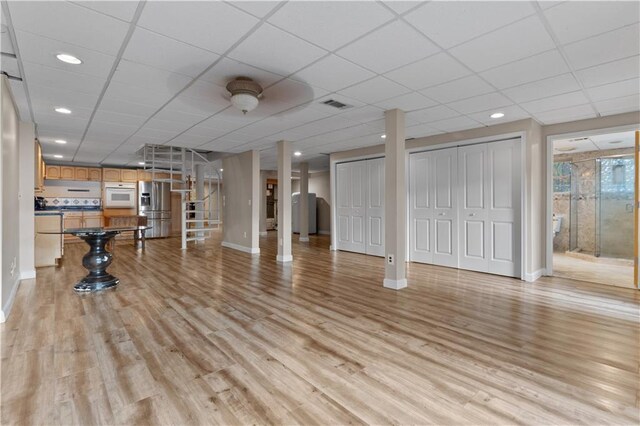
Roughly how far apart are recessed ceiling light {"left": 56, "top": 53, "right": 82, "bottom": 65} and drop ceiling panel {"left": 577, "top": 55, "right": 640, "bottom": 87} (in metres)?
4.46

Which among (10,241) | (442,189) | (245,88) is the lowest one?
(10,241)

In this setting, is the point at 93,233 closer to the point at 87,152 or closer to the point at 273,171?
the point at 87,152

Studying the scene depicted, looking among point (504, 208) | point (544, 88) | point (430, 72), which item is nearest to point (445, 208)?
point (504, 208)

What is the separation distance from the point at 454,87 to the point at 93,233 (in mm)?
4510

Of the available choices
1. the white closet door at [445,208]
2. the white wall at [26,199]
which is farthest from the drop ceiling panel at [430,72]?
the white wall at [26,199]

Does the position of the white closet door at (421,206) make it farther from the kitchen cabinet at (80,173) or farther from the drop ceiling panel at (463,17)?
the kitchen cabinet at (80,173)

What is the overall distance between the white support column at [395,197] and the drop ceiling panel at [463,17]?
1749 millimetres

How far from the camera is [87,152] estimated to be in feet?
23.1

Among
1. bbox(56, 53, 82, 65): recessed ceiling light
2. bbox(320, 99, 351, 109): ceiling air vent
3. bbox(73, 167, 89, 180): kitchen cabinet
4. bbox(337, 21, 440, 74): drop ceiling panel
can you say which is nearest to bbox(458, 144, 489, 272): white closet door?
bbox(320, 99, 351, 109): ceiling air vent

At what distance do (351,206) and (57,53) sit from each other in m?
5.57

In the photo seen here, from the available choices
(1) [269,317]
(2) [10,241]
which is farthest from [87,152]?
(1) [269,317]

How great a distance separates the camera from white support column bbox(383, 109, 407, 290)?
13.2 ft

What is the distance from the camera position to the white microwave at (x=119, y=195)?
8.81 meters

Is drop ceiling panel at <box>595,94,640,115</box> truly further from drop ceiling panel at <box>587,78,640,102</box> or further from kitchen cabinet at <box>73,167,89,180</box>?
kitchen cabinet at <box>73,167,89,180</box>
